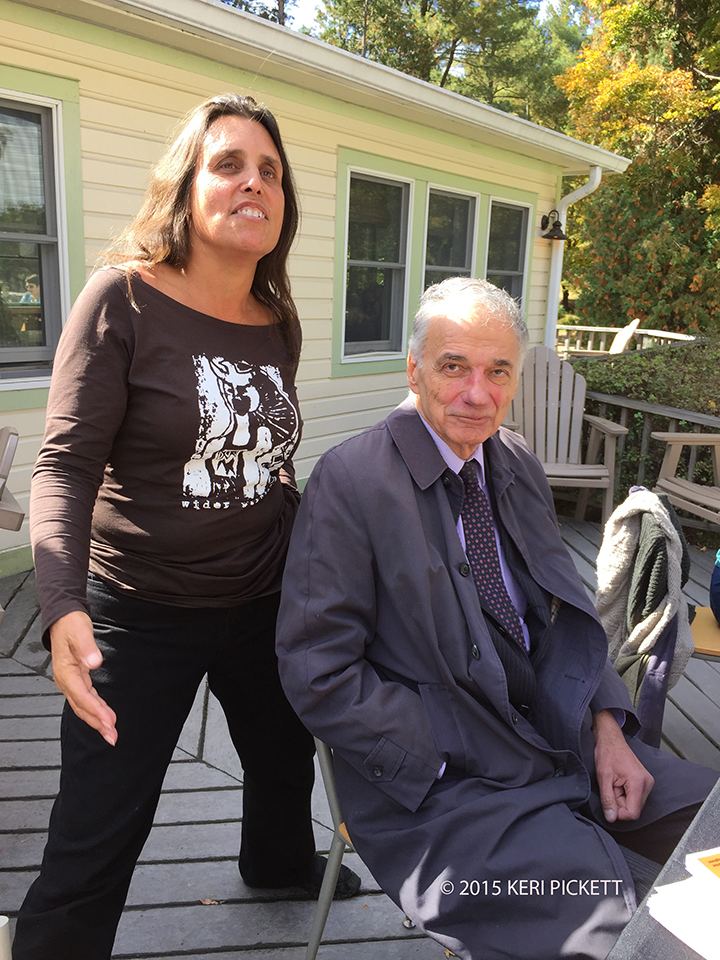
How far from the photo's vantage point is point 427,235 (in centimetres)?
642

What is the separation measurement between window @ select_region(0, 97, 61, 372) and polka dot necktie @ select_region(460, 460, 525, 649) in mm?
3102

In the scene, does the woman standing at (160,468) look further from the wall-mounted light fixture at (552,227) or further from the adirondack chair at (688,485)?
the wall-mounted light fixture at (552,227)

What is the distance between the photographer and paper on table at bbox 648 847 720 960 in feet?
2.77

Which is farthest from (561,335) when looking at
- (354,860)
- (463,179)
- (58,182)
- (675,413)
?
(354,860)

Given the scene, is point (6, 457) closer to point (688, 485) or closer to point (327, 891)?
point (327, 891)

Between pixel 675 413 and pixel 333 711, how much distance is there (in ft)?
14.9

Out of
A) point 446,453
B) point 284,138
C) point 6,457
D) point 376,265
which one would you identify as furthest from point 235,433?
point 376,265

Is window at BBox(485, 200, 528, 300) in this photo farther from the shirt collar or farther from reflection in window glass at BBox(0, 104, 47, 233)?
the shirt collar

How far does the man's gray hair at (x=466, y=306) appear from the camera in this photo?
1.55 meters

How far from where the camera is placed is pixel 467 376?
157 centimetres

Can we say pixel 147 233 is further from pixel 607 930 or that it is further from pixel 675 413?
pixel 675 413

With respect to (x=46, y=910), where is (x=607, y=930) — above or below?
above

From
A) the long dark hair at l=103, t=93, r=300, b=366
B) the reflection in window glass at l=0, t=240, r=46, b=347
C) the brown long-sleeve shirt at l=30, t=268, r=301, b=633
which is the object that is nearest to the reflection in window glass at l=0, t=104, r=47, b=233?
the reflection in window glass at l=0, t=240, r=46, b=347

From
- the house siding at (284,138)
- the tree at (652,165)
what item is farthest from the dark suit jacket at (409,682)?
the tree at (652,165)
